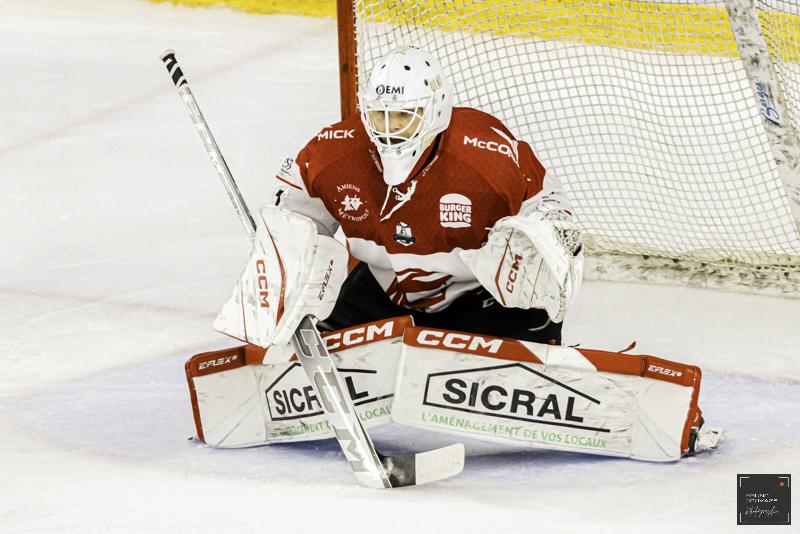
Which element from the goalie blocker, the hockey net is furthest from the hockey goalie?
the hockey net

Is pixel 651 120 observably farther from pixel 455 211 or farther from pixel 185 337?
pixel 455 211

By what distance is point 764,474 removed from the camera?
9.12ft

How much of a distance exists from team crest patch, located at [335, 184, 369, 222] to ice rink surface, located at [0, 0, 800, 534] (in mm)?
470

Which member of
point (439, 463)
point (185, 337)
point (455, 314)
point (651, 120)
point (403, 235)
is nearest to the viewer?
point (439, 463)

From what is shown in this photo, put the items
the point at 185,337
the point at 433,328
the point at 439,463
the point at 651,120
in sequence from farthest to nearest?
1. the point at 651,120
2. the point at 185,337
3. the point at 433,328
4. the point at 439,463

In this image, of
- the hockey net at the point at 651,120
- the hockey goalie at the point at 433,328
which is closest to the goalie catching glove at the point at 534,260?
the hockey goalie at the point at 433,328

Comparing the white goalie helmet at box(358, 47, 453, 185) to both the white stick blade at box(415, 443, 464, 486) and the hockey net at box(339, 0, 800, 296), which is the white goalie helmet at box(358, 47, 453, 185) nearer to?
the white stick blade at box(415, 443, 464, 486)

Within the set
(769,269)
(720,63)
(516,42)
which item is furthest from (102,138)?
(769,269)

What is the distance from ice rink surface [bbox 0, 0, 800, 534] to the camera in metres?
2.65

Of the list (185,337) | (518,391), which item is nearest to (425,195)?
→ (518,391)

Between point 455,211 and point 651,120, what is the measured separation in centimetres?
200

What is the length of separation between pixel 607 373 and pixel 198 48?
13.0 feet

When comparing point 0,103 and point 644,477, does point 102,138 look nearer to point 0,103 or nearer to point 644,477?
point 0,103

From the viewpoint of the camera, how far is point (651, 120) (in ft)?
15.6
